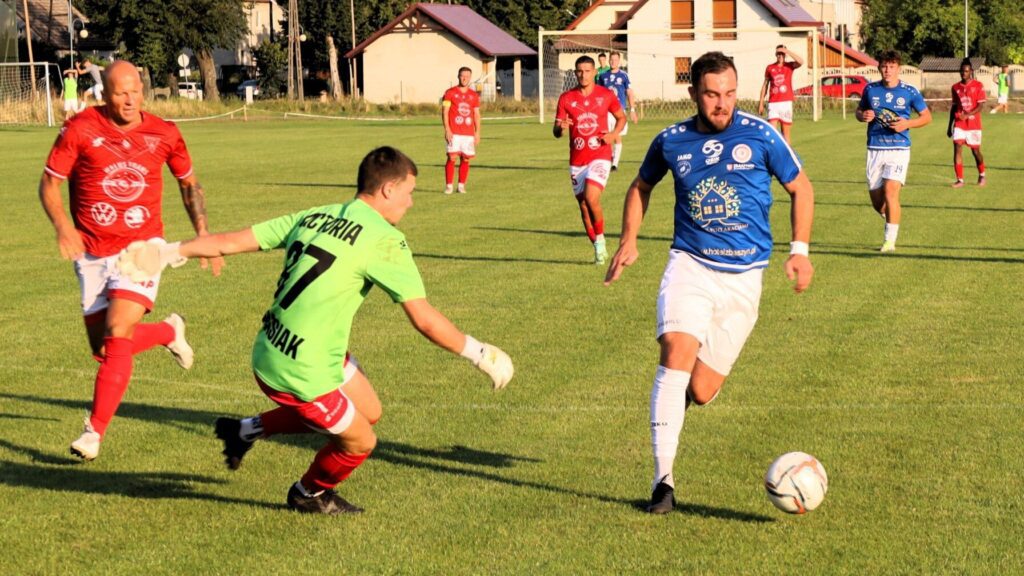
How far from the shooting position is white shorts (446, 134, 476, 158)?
2448cm

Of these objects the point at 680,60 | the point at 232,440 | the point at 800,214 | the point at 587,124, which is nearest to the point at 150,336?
the point at 232,440

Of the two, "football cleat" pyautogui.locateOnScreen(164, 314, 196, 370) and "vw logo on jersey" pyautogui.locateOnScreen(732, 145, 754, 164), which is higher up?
"vw logo on jersey" pyautogui.locateOnScreen(732, 145, 754, 164)

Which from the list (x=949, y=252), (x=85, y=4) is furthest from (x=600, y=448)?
(x=85, y=4)

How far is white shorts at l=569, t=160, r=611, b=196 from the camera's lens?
1577 centimetres

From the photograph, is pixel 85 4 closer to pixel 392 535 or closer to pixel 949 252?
pixel 949 252

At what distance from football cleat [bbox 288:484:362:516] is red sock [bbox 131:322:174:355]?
1.94m

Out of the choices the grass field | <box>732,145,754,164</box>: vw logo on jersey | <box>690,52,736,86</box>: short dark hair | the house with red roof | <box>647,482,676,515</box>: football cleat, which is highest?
the house with red roof

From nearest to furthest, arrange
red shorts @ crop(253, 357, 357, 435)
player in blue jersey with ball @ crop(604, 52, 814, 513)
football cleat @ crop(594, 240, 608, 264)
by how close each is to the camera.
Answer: red shorts @ crop(253, 357, 357, 435) < player in blue jersey with ball @ crop(604, 52, 814, 513) < football cleat @ crop(594, 240, 608, 264)

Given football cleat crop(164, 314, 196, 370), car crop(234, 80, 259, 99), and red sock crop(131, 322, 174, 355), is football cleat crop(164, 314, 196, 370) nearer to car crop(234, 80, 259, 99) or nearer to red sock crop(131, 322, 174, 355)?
red sock crop(131, 322, 174, 355)

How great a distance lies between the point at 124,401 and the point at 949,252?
10570 millimetres

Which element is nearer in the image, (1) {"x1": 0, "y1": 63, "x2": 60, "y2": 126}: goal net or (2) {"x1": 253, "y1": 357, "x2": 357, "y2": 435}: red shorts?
(2) {"x1": 253, "y1": 357, "x2": 357, "y2": 435}: red shorts

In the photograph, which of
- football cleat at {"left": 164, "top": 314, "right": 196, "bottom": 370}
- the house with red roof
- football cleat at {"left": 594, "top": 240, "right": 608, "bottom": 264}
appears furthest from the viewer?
the house with red roof

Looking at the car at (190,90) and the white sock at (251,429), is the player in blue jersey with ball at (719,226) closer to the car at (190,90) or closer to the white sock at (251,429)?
the white sock at (251,429)

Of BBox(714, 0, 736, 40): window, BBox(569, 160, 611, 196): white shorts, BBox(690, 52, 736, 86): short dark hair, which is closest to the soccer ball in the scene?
BBox(690, 52, 736, 86): short dark hair
